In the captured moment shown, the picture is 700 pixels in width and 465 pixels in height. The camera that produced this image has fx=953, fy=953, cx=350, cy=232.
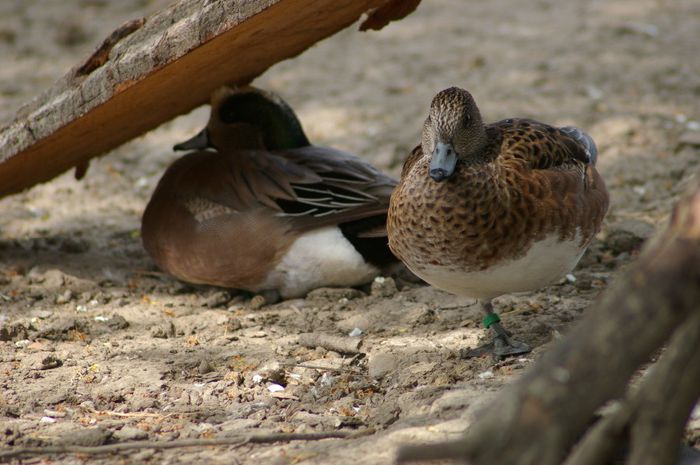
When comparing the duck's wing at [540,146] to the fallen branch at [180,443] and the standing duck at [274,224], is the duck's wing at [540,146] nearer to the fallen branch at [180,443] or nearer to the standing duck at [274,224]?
the standing duck at [274,224]

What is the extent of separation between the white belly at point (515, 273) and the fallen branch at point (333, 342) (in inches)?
17.5

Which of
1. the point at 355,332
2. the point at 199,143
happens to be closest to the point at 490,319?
the point at 355,332

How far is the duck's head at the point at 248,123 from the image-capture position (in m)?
4.31

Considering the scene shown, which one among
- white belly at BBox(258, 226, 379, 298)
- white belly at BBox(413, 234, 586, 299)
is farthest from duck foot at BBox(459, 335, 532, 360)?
white belly at BBox(258, 226, 379, 298)

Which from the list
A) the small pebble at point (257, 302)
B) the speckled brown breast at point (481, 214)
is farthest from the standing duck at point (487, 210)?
the small pebble at point (257, 302)

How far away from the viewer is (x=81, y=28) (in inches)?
285

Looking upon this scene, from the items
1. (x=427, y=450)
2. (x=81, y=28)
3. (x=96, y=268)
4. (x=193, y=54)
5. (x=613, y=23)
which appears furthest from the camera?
(x=81, y=28)

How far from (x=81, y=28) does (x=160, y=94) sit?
3.87m

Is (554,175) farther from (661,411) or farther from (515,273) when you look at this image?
(661,411)

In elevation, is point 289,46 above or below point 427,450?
above

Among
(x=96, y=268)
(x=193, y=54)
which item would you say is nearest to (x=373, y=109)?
(x=96, y=268)

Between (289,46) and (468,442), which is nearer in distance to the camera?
(468,442)

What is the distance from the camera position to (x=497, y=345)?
10.3ft

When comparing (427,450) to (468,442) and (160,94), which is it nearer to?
(468,442)
